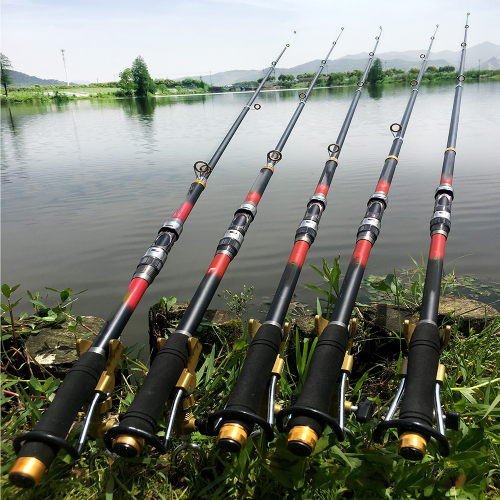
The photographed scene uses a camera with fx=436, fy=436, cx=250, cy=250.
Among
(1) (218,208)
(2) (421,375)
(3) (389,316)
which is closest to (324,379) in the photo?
(2) (421,375)

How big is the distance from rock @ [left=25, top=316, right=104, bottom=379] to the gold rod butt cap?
135cm

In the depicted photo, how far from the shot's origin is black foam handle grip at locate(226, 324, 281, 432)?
→ 4.53 feet

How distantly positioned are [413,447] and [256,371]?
1.75 feet

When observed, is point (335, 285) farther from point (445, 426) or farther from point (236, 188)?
point (236, 188)

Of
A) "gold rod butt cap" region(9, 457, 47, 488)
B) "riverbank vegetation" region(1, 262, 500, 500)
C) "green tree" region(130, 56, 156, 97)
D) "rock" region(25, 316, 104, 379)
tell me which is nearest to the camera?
"gold rod butt cap" region(9, 457, 47, 488)

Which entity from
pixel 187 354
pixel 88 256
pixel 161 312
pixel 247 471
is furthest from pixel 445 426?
pixel 88 256

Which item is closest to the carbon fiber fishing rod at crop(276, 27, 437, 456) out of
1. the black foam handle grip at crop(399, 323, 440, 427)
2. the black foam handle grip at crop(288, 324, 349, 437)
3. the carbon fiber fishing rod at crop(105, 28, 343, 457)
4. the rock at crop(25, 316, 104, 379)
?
the black foam handle grip at crop(288, 324, 349, 437)

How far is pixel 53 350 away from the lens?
266 cm

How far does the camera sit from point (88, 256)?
4.71m

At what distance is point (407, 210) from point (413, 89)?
6.64ft

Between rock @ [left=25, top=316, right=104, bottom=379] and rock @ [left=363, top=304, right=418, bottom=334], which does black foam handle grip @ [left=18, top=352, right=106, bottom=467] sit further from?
rock @ [left=363, top=304, right=418, bottom=334]

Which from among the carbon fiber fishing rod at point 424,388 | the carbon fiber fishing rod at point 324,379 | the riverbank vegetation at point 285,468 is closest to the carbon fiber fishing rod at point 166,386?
the riverbank vegetation at point 285,468

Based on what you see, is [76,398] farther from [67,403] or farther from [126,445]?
[126,445]

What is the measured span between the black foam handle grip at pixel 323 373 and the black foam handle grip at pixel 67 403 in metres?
0.71
